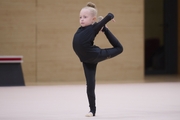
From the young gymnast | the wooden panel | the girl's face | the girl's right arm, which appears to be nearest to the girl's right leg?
the young gymnast

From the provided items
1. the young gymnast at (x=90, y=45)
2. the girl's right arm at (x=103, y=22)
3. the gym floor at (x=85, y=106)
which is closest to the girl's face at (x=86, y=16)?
the young gymnast at (x=90, y=45)

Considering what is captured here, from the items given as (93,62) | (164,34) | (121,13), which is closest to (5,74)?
(121,13)

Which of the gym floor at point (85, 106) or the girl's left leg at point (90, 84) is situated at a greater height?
the girl's left leg at point (90, 84)

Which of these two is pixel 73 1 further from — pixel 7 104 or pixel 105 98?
pixel 7 104

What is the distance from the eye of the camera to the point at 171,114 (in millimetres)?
6227

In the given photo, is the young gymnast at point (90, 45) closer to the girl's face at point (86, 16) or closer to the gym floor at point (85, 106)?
the girl's face at point (86, 16)

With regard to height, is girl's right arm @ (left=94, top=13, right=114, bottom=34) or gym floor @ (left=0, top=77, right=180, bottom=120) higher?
girl's right arm @ (left=94, top=13, right=114, bottom=34)

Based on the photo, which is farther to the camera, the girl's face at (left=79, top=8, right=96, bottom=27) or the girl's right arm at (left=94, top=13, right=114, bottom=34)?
the girl's face at (left=79, top=8, right=96, bottom=27)

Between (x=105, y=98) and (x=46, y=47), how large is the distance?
5.29m

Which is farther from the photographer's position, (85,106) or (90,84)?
(85,106)

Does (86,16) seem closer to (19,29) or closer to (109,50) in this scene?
(109,50)

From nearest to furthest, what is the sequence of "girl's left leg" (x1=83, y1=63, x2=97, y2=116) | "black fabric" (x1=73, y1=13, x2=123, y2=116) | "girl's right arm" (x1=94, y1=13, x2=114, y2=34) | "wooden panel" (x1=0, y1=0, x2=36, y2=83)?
"girl's right arm" (x1=94, y1=13, x2=114, y2=34), "black fabric" (x1=73, y1=13, x2=123, y2=116), "girl's left leg" (x1=83, y1=63, x2=97, y2=116), "wooden panel" (x1=0, y1=0, x2=36, y2=83)

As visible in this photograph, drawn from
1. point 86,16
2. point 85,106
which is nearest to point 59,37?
point 85,106

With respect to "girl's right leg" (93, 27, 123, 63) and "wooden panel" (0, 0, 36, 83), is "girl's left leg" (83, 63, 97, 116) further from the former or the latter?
"wooden panel" (0, 0, 36, 83)
